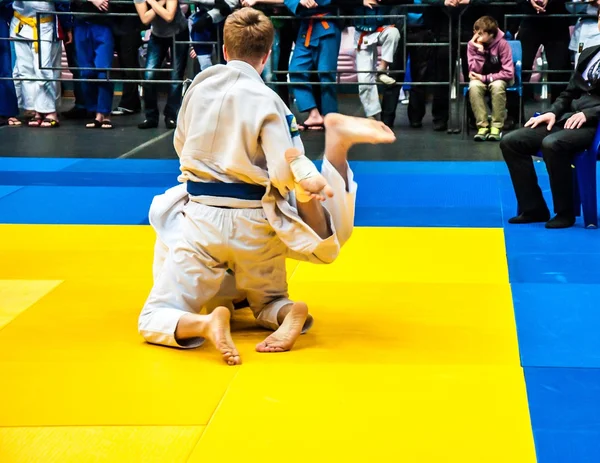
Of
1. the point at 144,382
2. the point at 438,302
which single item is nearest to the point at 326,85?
the point at 438,302

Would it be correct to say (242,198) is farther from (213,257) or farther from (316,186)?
Answer: (316,186)

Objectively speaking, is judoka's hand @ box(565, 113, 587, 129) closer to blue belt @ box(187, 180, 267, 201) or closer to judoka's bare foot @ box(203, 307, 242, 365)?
blue belt @ box(187, 180, 267, 201)

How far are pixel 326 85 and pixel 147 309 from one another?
7.52 m

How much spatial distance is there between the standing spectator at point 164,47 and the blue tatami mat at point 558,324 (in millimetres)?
7130

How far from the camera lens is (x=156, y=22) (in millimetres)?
11344

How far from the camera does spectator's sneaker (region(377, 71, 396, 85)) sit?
1120cm

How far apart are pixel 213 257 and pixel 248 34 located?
0.95m

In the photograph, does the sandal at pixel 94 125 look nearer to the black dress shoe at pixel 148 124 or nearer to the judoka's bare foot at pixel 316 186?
the black dress shoe at pixel 148 124

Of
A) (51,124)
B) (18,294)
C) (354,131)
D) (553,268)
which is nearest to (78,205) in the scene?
(18,294)

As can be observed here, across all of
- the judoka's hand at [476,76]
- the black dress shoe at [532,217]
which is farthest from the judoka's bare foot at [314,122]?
the black dress shoe at [532,217]

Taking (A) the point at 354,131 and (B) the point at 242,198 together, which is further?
(B) the point at 242,198

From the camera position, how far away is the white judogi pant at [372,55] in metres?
11.1

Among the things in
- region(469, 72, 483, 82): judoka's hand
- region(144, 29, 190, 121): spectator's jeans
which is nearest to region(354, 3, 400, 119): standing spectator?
region(469, 72, 483, 82): judoka's hand

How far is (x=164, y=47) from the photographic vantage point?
1185cm
